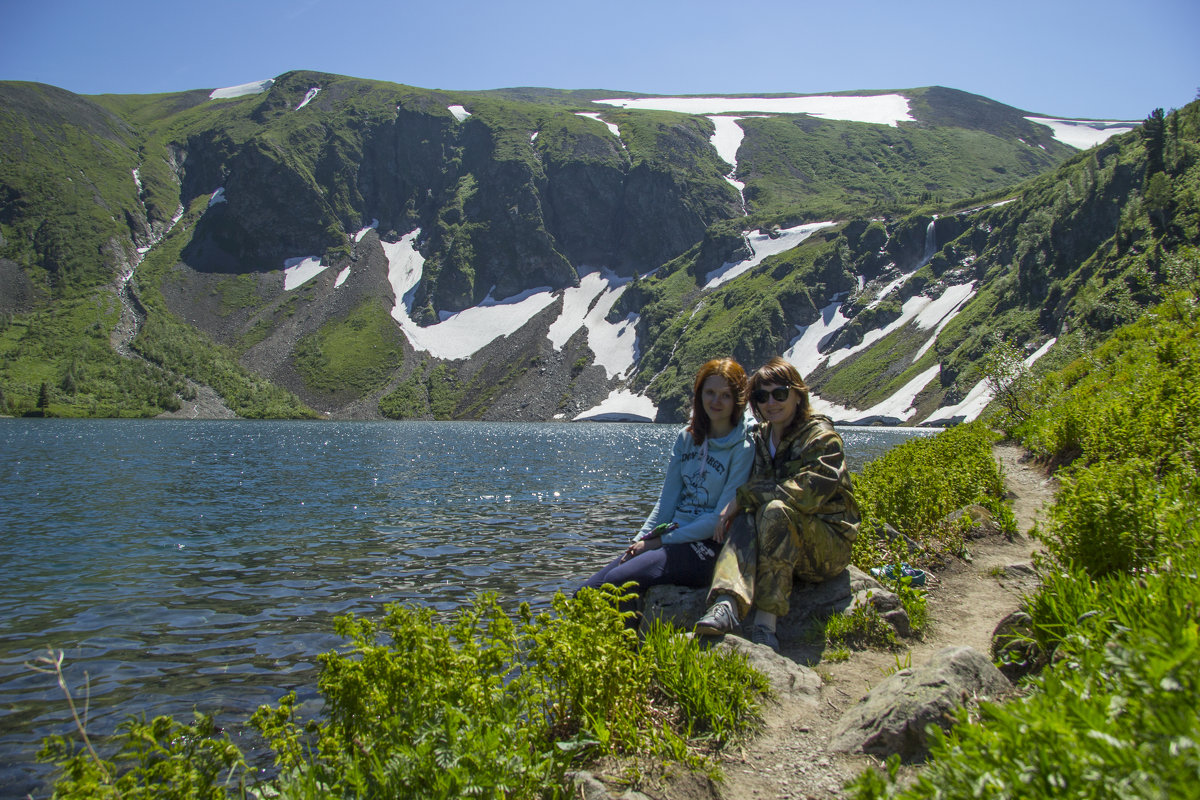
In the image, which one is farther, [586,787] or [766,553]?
[766,553]

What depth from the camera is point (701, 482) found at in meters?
8.28

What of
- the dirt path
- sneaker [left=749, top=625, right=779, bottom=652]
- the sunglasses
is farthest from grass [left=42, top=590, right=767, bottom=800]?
the sunglasses

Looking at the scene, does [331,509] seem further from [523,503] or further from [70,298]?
[70,298]

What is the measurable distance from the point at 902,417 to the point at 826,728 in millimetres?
137117

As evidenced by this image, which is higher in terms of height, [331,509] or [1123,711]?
[1123,711]

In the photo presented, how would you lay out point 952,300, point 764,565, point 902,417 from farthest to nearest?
point 952,300, point 902,417, point 764,565

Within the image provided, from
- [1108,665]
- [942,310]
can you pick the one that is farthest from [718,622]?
[942,310]

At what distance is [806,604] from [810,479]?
198 cm

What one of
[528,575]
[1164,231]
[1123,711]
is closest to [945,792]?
[1123,711]

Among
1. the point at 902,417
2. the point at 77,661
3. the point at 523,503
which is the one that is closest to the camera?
the point at 77,661

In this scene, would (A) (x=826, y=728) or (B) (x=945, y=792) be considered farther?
(A) (x=826, y=728)

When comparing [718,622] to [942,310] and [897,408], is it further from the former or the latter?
[942,310]

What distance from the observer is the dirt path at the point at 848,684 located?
4609mm

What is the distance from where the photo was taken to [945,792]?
2.64 metres
